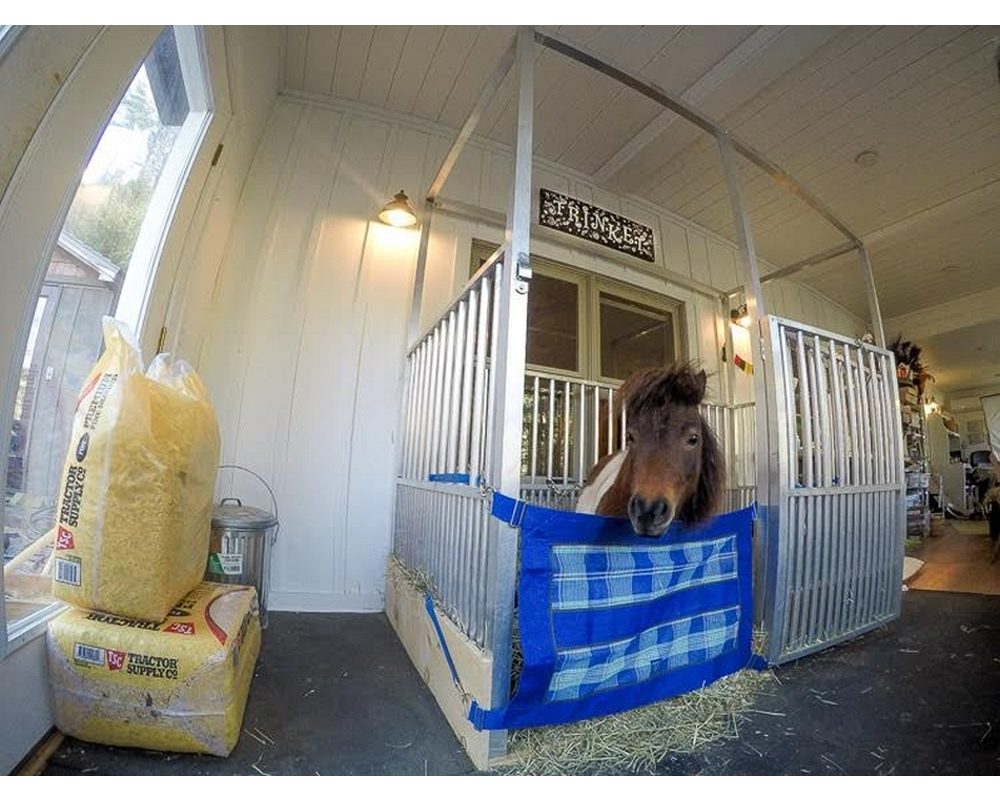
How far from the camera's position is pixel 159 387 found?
112cm

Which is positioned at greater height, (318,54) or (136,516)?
(318,54)

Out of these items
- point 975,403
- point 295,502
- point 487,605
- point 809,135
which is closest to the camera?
point 487,605

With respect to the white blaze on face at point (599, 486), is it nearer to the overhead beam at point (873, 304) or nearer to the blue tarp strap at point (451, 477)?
the blue tarp strap at point (451, 477)

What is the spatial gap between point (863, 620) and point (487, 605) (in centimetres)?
200

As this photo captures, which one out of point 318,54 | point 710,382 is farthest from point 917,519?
point 318,54

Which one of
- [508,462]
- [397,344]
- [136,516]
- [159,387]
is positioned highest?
[397,344]

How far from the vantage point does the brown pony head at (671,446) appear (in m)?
1.20

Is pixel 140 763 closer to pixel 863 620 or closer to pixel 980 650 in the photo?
pixel 863 620

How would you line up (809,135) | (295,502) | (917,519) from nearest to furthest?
1. (295,502)
2. (809,135)
3. (917,519)

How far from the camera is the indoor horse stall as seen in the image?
1.11m

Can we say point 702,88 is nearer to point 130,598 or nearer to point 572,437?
point 572,437

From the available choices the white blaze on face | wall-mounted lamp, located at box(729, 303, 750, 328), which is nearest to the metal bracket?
the white blaze on face

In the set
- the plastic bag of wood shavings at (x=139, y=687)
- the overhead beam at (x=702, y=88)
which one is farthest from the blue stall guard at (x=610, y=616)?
the overhead beam at (x=702, y=88)

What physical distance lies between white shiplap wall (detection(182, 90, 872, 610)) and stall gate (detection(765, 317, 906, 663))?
1.89 m
